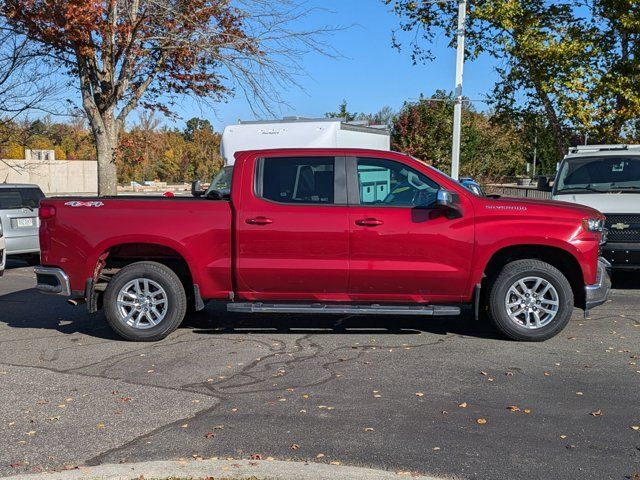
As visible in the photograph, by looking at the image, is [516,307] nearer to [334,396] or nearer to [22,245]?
[334,396]

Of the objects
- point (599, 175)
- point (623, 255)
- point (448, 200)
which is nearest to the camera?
point (448, 200)

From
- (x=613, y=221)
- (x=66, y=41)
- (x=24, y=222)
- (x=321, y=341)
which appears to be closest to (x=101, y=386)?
(x=321, y=341)

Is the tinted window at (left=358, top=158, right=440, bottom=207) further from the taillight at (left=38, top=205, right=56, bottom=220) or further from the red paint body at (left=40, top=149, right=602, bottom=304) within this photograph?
the taillight at (left=38, top=205, right=56, bottom=220)

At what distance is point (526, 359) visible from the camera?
6746 millimetres

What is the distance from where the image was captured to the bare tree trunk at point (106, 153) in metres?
16.8

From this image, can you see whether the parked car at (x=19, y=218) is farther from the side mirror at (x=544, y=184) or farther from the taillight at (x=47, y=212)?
the side mirror at (x=544, y=184)

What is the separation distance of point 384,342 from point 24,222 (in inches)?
352

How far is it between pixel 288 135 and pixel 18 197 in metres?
5.39

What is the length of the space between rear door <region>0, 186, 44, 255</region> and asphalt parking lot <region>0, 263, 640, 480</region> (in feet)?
18.3

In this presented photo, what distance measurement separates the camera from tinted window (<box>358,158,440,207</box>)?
733cm

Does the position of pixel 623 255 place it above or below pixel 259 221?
below

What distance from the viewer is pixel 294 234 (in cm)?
725

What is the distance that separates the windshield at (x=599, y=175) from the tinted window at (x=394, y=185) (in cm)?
485

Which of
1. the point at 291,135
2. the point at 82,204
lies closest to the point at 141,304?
the point at 82,204
